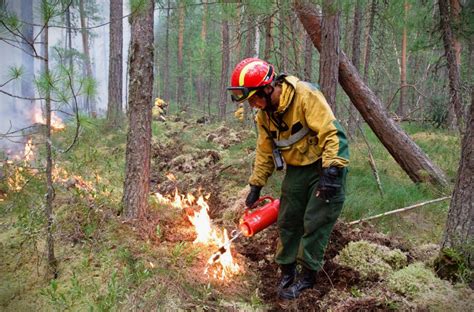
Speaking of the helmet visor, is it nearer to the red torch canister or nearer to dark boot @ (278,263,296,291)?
the red torch canister

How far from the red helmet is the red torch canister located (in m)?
1.12

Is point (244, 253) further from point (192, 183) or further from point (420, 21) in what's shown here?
point (420, 21)

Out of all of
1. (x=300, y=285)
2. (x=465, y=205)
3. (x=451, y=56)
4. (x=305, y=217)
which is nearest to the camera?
(x=465, y=205)

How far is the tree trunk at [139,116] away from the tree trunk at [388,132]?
3320 mm

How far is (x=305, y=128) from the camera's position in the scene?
11.2ft

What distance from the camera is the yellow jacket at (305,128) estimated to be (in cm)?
319

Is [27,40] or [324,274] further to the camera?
[324,274]

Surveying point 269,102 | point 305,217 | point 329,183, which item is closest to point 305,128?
point 269,102

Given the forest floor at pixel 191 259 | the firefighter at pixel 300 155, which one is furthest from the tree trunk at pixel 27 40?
the firefighter at pixel 300 155

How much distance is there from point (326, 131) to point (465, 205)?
1.39m

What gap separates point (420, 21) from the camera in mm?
9672

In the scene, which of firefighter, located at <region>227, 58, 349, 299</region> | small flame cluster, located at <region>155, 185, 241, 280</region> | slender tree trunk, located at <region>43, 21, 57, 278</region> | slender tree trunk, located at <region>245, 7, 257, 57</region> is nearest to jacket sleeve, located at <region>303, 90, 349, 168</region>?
firefighter, located at <region>227, 58, 349, 299</region>

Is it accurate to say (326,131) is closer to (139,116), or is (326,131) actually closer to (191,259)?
(191,259)

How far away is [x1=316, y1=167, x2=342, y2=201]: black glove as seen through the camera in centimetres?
313
